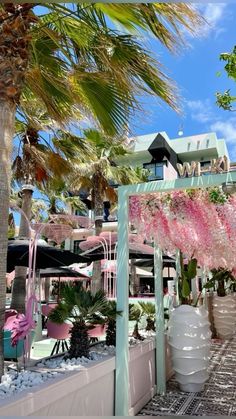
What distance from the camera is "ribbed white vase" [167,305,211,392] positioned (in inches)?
209

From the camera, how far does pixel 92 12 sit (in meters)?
3.63

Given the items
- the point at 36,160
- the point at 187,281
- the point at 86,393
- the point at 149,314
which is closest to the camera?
the point at 86,393

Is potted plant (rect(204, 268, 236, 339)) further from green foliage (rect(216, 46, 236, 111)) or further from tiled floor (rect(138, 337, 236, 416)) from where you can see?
green foliage (rect(216, 46, 236, 111))

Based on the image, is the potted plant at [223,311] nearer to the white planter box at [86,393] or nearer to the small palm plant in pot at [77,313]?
the white planter box at [86,393]

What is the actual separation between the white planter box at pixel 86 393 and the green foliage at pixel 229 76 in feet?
11.3

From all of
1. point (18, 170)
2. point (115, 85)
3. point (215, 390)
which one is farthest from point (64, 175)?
point (215, 390)

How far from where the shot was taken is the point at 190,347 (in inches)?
210

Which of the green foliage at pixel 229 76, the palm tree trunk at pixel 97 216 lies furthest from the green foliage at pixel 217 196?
the palm tree trunk at pixel 97 216

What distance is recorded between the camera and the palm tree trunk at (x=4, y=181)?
10.1ft

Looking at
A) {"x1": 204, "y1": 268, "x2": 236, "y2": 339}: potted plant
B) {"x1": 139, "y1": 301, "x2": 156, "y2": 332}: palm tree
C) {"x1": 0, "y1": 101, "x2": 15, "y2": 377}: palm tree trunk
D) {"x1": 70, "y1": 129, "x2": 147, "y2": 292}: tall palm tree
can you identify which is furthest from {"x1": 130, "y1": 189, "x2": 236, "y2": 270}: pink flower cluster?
{"x1": 70, "y1": 129, "x2": 147, "y2": 292}: tall palm tree

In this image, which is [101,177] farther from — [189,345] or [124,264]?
[124,264]

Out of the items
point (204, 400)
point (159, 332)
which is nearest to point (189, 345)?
point (159, 332)

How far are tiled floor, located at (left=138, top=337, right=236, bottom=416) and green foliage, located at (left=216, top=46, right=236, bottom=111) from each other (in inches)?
153

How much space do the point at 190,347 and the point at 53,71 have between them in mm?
4025
